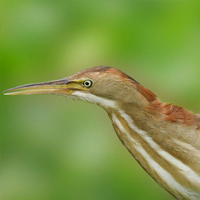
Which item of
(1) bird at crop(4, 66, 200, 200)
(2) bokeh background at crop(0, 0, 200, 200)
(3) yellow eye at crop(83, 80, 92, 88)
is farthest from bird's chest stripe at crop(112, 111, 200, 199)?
(2) bokeh background at crop(0, 0, 200, 200)

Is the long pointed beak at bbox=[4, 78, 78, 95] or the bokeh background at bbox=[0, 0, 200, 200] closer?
the long pointed beak at bbox=[4, 78, 78, 95]

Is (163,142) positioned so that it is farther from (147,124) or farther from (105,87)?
(105,87)

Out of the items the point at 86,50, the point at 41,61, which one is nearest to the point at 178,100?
the point at 86,50

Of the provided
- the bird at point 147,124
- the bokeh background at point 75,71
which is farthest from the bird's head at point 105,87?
the bokeh background at point 75,71

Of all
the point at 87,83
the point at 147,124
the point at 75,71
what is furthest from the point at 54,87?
the point at 75,71

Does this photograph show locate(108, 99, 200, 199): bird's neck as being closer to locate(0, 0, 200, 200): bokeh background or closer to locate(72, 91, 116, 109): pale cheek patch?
locate(72, 91, 116, 109): pale cheek patch

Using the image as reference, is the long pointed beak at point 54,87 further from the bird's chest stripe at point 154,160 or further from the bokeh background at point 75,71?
the bokeh background at point 75,71

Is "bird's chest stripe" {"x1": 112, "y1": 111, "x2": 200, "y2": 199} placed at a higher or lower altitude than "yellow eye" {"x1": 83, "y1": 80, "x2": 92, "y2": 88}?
lower
